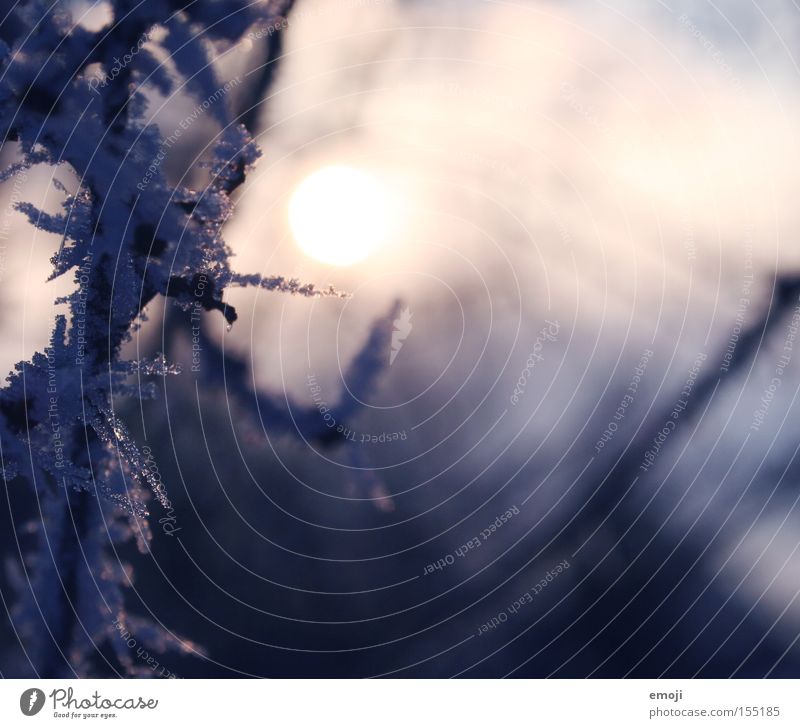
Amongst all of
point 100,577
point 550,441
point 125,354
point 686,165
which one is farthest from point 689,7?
point 100,577

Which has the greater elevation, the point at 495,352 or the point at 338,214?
the point at 338,214

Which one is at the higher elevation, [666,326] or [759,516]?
[666,326]
